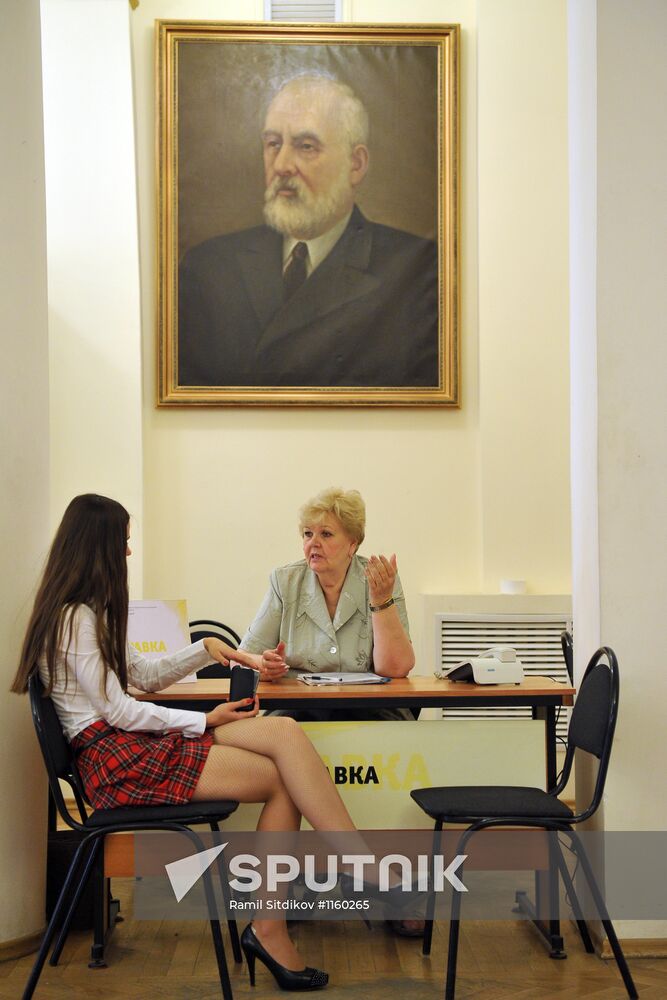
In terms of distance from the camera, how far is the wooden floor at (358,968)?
2.65 metres

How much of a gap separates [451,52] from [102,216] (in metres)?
1.90

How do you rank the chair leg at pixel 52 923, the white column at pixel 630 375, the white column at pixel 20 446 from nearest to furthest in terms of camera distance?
the chair leg at pixel 52 923 < the white column at pixel 20 446 < the white column at pixel 630 375

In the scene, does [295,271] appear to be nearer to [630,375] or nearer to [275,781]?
[630,375]

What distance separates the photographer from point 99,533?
2816 mm

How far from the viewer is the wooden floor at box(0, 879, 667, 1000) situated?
8.70 feet

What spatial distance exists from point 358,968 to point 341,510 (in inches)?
59.2

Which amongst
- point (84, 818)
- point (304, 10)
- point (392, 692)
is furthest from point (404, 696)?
point (304, 10)

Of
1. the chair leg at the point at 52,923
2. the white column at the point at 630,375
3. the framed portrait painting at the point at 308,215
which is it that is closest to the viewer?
the chair leg at the point at 52,923

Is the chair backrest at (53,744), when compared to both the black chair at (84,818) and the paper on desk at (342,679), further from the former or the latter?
the paper on desk at (342,679)

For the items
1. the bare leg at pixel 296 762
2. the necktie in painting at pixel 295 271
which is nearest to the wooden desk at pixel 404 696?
the bare leg at pixel 296 762

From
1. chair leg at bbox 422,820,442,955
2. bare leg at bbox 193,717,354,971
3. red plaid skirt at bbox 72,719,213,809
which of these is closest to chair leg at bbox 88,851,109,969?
red plaid skirt at bbox 72,719,213,809

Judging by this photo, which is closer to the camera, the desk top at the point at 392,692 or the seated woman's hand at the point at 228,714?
the seated woman's hand at the point at 228,714

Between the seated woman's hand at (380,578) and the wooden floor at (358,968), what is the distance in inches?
40.5

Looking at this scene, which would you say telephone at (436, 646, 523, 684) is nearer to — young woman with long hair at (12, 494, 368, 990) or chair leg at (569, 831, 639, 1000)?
chair leg at (569, 831, 639, 1000)
